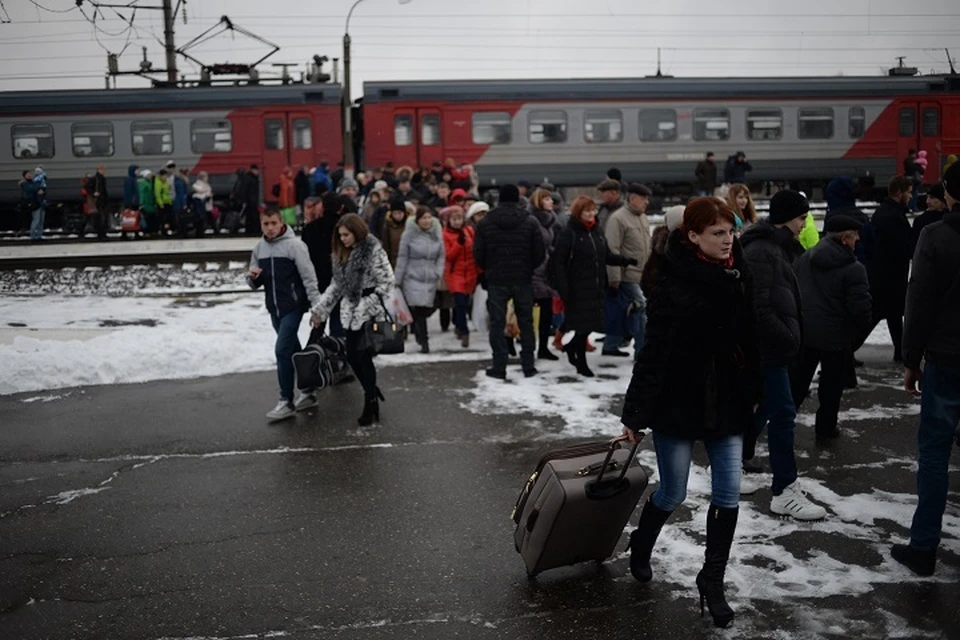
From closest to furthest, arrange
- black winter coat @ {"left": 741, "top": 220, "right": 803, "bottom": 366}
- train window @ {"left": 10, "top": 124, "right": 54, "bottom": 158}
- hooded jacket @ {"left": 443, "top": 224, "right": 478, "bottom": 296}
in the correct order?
black winter coat @ {"left": 741, "top": 220, "right": 803, "bottom": 366} → hooded jacket @ {"left": 443, "top": 224, "right": 478, "bottom": 296} → train window @ {"left": 10, "top": 124, "right": 54, "bottom": 158}

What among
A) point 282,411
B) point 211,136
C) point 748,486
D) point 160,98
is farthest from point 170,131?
point 748,486

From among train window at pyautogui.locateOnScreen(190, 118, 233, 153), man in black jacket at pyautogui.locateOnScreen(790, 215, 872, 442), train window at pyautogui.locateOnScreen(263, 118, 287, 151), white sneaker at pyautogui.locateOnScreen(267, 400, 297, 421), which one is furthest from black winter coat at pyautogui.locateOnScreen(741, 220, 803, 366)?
train window at pyautogui.locateOnScreen(190, 118, 233, 153)

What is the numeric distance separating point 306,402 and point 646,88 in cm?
2294

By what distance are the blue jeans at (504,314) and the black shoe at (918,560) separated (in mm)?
5289

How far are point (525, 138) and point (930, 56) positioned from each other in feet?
59.5

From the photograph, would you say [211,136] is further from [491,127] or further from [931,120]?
[931,120]

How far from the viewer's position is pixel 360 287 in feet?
28.8

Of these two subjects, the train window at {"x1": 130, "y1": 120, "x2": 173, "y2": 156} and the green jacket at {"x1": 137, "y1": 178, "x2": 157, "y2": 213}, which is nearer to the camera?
the green jacket at {"x1": 137, "y1": 178, "x2": 157, "y2": 213}

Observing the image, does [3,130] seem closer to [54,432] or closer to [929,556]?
[54,432]

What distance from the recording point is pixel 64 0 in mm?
20328

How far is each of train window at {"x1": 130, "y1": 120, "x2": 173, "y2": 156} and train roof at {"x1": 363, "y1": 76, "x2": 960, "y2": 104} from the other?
5.87 metres

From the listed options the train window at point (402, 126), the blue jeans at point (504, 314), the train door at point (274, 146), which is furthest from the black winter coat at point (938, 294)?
the train door at point (274, 146)

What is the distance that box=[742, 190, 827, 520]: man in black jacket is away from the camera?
608 cm

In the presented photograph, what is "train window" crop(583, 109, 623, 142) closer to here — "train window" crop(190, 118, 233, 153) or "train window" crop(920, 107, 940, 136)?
"train window" crop(920, 107, 940, 136)
